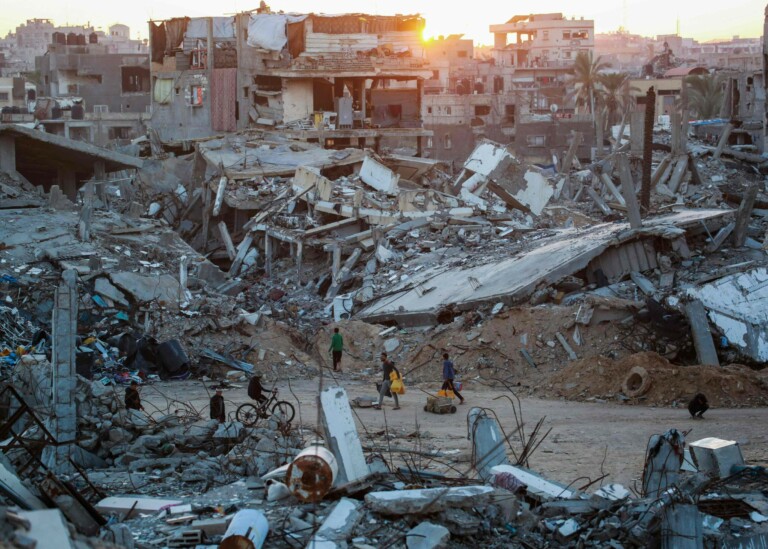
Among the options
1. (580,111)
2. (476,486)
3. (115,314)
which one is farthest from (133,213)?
(580,111)

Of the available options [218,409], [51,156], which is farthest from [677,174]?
[218,409]

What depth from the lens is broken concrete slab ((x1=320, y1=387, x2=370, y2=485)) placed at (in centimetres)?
877

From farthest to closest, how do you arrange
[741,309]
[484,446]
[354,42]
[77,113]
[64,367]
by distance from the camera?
1. [77,113]
2. [354,42]
3. [741,309]
4. [64,367]
5. [484,446]

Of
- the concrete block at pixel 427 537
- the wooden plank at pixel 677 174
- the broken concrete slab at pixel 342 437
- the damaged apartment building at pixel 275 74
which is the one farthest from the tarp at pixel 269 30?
the concrete block at pixel 427 537

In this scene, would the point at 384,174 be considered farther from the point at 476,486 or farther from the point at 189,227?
the point at 476,486

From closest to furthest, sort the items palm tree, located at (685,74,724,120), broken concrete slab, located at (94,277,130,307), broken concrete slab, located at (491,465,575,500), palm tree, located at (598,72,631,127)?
broken concrete slab, located at (491,465,575,500) → broken concrete slab, located at (94,277,130,307) → palm tree, located at (685,74,724,120) → palm tree, located at (598,72,631,127)

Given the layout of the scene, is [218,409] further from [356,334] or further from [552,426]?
[356,334]

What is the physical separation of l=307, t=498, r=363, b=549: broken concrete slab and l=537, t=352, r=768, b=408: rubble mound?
292 inches

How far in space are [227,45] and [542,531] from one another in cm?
3543

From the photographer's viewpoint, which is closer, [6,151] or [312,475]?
[312,475]

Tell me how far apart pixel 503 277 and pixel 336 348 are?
11.9ft

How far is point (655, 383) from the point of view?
48.0 feet

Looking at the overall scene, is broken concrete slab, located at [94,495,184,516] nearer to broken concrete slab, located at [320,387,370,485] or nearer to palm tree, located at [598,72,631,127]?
broken concrete slab, located at [320,387,370,485]

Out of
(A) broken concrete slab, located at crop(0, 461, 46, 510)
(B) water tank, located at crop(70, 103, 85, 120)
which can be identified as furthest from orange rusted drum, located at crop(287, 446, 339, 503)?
(B) water tank, located at crop(70, 103, 85, 120)
